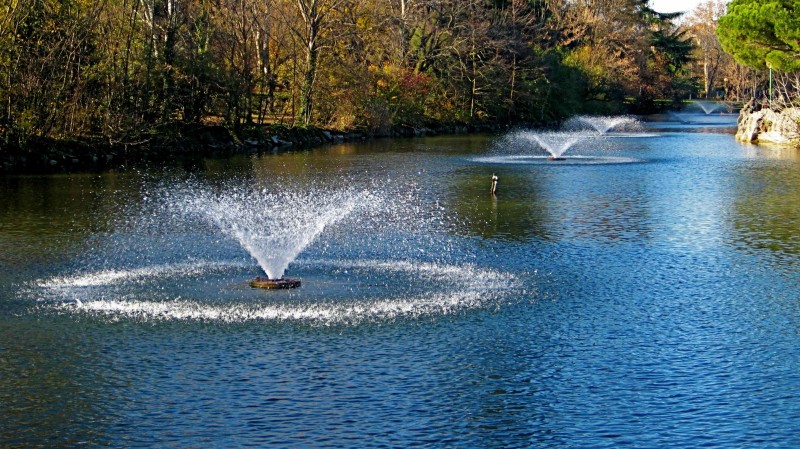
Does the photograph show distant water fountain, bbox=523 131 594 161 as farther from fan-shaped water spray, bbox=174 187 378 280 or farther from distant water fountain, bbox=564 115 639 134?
fan-shaped water spray, bbox=174 187 378 280

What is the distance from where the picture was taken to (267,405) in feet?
36.6

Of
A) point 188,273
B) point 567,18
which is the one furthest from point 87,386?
point 567,18

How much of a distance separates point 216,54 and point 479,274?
39160mm

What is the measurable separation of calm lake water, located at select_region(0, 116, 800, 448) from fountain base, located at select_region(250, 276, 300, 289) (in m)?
0.22

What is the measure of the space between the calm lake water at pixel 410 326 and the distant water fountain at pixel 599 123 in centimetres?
5271

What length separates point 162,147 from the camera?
47.0 m

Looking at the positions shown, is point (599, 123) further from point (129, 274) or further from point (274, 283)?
point (274, 283)

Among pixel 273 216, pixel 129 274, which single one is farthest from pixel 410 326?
pixel 273 216

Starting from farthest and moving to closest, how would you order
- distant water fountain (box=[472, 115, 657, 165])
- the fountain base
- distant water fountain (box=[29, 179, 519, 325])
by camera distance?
distant water fountain (box=[472, 115, 657, 165])
the fountain base
distant water fountain (box=[29, 179, 519, 325])

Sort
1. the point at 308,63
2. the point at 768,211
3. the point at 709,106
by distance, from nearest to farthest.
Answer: the point at 768,211, the point at 308,63, the point at 709,106

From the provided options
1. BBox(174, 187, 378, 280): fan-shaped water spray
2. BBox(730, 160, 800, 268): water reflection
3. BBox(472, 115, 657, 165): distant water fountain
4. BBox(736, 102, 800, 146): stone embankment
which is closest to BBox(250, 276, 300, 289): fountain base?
BBox(174, 187, 378, 280): fan-shaped water spray

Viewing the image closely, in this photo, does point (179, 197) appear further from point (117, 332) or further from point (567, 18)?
point (567, 18)

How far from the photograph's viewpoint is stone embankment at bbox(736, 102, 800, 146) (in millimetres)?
54781

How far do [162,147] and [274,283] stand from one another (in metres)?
31.4
